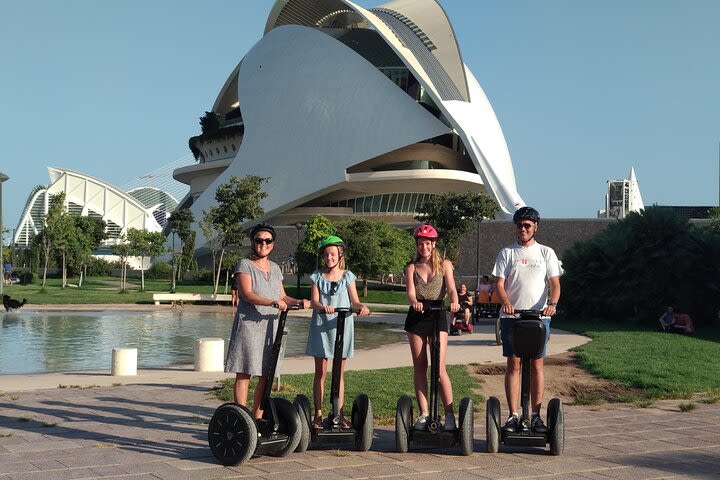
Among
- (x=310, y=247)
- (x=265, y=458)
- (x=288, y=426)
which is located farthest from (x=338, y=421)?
(x=310, y=247)

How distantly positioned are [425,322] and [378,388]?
3070 mm

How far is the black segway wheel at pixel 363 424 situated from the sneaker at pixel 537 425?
46.2 inches

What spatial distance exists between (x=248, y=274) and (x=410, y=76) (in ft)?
176

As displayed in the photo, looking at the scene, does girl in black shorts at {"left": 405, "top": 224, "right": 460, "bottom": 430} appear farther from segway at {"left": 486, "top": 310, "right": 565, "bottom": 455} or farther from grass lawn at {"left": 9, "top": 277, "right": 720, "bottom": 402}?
grass lawn at {"left": 9, "top": 277, "right": 720, "bottom": 402}

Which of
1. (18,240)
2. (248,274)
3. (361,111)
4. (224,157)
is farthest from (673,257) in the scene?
(18,240)

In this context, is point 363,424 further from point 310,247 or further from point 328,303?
point 310,247

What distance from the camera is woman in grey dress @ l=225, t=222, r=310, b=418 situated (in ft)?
19.8

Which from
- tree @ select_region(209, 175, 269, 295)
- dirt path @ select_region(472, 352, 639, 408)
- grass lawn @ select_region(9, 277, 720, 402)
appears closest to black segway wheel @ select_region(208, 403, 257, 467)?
grass lawn @ select_region(9, 277, 720, 402)

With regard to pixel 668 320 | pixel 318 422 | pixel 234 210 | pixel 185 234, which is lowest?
pixel 318 422

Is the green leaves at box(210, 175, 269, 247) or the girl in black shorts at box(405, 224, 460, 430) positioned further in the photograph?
the green leaves at box(210, 175, 269, 247)

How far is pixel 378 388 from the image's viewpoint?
9031mm

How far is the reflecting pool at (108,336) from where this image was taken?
1306 centimetres

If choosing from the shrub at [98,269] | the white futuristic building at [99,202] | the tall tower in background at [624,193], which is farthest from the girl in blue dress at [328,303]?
the tall tower in background at [624,193]

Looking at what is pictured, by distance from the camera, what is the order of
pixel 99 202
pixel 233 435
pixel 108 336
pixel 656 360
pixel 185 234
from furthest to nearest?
pixel 99 202, pixel 185 234, pixel 108 336, pixel 656 360, pixel 233 435
